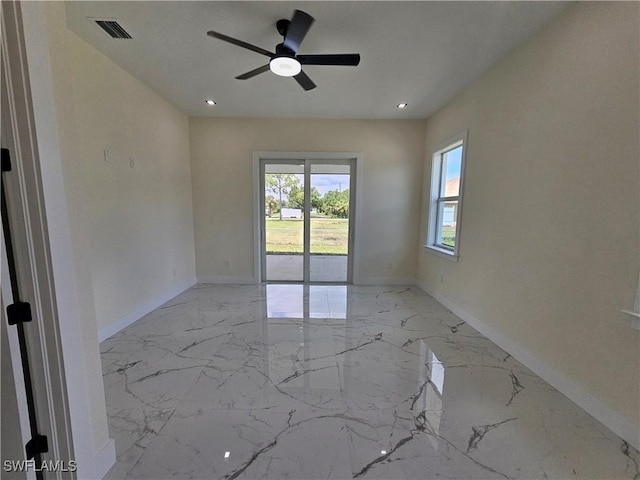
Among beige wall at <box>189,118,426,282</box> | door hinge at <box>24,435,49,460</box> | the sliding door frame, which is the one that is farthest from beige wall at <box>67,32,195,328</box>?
door hinge at <box>24,435,49,460</box>

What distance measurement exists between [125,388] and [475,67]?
417 cm

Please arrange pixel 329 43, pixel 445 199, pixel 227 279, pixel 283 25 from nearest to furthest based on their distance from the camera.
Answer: pixel 283 25 < pixel 329 43 < pixel 445 199 < pixel 227 279

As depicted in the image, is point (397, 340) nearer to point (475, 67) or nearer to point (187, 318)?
point (187, 318)

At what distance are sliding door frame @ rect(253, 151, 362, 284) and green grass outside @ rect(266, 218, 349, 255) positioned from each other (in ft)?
0.32

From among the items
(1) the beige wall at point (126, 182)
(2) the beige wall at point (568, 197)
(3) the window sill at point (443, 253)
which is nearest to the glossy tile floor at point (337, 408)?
(2) the beige wall at point (568, 197)

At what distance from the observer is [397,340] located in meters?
2.63

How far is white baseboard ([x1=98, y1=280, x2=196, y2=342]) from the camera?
259 centimetres

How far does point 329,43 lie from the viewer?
7.60ft

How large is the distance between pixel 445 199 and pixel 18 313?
420 cm

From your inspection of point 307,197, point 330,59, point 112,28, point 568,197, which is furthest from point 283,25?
point 307,197

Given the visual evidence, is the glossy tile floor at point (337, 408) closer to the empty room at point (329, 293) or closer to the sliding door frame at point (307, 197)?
the empty room at point (329, 293)

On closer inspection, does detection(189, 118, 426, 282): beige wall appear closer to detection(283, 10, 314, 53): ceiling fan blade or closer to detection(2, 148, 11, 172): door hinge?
detection(283, 10, 314, 53): ceiling fan blade

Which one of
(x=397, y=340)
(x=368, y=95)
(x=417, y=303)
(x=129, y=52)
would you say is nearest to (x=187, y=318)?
(x=397, y=340)

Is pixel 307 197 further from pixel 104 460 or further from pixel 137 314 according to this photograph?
pixel 104 460
